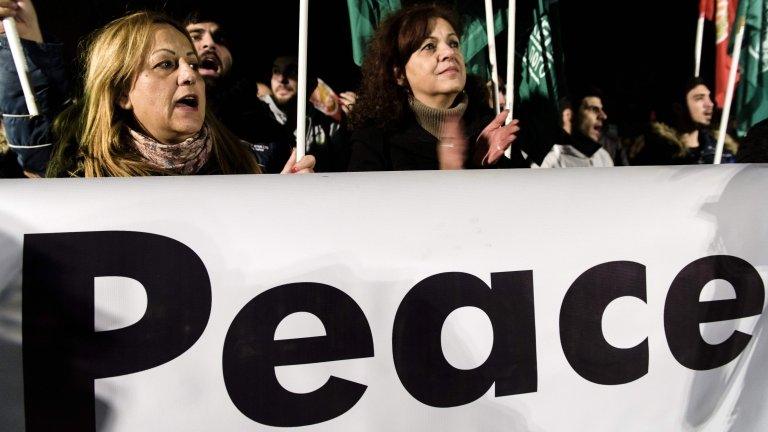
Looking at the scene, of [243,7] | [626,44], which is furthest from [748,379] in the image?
[626,44]

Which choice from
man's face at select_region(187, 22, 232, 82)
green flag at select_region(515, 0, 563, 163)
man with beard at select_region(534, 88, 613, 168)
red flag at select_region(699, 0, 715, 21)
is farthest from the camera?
red flag at select_region(699, 0, 715, 21)

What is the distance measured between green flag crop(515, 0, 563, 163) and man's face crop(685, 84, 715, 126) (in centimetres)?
101

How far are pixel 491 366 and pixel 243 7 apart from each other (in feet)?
8.22

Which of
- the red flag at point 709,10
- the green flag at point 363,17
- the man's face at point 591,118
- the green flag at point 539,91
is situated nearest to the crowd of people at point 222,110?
the green flag at point 363,17

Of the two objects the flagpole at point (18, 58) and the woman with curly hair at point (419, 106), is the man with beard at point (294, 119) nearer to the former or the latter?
the woman with curly hair at point (419, 106)

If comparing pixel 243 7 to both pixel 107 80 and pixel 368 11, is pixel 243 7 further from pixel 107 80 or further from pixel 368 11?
pixel 107 80

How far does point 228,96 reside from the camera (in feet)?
8.48

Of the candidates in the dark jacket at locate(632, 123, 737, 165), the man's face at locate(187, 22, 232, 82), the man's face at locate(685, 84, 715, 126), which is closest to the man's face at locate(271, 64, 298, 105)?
the man's face at locate(187, 22, 232, 82)

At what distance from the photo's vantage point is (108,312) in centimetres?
117

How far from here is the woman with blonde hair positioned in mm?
1529

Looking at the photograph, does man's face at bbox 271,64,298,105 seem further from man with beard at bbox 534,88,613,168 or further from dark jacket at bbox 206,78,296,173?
man with beard at bbox 534,88,613,168

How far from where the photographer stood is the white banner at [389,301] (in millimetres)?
1162

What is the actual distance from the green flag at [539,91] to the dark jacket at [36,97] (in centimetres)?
225

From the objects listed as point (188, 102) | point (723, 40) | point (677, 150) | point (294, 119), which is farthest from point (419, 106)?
point (723, 40)
